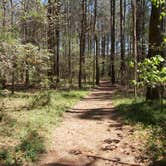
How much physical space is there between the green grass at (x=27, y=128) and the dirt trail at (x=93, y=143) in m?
0.35

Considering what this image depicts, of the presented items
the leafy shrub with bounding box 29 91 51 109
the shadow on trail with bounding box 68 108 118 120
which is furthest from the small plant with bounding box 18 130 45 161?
the leafy shrub with bounding box 29 91 51 109

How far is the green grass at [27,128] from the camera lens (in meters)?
7.46

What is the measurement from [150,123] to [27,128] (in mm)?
4106

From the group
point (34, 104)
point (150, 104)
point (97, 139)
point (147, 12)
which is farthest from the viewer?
point (147, 12)

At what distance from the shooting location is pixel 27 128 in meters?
9.61

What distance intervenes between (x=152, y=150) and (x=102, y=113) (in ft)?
17.9

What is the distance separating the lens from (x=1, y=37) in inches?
375

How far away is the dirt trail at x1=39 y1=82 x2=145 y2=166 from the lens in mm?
7375

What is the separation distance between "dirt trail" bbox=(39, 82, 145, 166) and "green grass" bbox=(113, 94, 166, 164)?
→ 0.32 meters

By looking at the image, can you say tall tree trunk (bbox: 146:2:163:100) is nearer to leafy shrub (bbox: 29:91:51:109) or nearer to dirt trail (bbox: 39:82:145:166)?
dirt trail (bbox: 39:82:145:166)

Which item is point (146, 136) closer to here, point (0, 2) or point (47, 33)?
point (0, 2)

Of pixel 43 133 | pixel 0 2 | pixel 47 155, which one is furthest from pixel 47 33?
pixel 47 155

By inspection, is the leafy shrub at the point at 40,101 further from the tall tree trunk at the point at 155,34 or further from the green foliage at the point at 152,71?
the green foliage at the point at 152,71

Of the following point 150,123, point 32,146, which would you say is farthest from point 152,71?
point 150,123
